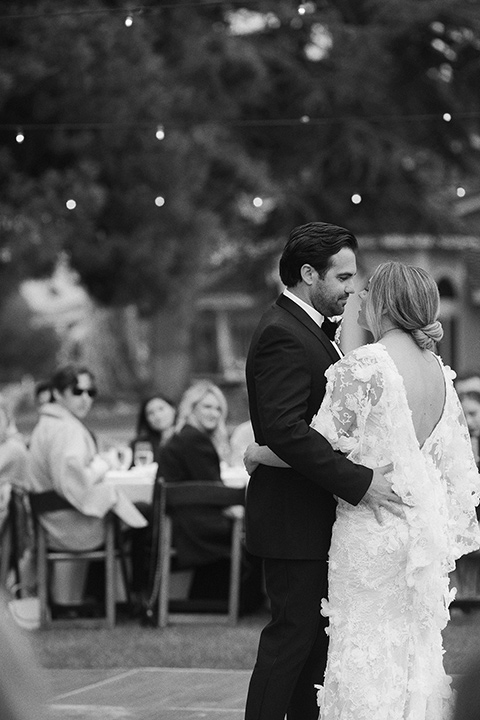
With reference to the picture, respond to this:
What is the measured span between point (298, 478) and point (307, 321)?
505 mm

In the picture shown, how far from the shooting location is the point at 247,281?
83.1 ft

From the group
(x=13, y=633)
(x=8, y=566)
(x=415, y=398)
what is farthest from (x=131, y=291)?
(x=13, y=633)

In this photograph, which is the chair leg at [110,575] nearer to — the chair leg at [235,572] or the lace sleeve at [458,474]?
the chair leg at [235,572]

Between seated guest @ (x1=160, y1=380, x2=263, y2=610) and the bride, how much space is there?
4.77m

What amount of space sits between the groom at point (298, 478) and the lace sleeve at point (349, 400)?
64mm

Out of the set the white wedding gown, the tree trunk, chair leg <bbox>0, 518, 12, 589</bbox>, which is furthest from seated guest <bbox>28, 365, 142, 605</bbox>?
the tree trunk

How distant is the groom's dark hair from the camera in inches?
170

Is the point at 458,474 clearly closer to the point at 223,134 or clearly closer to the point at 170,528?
the point at 170,528

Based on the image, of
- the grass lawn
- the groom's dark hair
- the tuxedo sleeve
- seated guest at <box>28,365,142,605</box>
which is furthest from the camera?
seated guest at <box>28,365,142,605</box>

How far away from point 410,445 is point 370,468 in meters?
0.14

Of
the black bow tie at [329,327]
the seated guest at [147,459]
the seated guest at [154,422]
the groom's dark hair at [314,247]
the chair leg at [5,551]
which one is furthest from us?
the seated guest at [154,422]

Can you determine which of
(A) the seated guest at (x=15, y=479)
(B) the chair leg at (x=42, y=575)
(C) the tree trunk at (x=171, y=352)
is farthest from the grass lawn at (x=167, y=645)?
(C) the tree trunk at (x=171, y=352)

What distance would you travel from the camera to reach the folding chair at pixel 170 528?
882 centimetres

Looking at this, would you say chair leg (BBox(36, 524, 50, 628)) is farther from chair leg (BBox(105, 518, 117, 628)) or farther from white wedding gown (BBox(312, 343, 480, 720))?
white wedding gown (BBox(312, 343, 480, 720))
